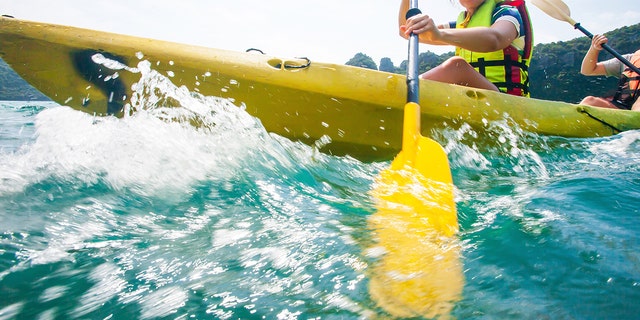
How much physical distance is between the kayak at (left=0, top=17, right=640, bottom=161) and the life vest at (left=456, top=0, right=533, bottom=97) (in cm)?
41

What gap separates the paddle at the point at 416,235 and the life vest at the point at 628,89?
336cm

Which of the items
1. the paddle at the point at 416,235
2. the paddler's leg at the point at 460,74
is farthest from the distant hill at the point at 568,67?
the paddle at the point at 416,235

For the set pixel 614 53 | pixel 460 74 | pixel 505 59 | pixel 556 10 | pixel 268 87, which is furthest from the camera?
pixel 556 10

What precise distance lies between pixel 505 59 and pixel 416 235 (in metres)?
2.33

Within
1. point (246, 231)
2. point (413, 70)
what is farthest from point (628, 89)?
point (246, 231)

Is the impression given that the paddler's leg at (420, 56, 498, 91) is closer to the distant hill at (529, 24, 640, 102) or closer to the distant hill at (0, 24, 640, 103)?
the distant hill at (0, 24, 640, 103)

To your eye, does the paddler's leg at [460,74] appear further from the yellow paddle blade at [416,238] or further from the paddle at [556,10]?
the paddle at [556,10]

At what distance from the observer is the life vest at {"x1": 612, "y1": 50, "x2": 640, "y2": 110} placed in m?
3.91

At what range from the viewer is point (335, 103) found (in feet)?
7.65

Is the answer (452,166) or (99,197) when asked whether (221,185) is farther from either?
(452,166)

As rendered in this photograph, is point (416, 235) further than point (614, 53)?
No

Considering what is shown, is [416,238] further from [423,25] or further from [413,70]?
[423,25]

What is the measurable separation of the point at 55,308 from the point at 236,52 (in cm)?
186

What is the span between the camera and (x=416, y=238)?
1.10 m
